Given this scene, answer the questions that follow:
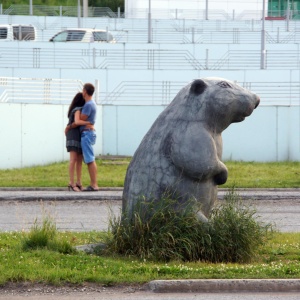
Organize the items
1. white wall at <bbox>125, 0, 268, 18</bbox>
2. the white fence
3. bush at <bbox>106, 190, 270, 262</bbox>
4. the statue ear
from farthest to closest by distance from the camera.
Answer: white wall at <bbox>125, 0, 268, 18</bbox>
the white fence
the statue ear
bush at <bbox>106, 190, 270, 262</bbox>

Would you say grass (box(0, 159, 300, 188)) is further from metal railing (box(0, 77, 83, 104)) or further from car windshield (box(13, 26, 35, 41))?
car windshield (box(13, 26, 35, 41))

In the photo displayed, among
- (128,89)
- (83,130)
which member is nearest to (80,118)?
(83,130)

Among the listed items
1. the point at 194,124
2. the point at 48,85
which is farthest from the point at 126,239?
the point at 48,85

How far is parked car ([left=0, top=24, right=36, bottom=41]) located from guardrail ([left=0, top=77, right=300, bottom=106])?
13020 millimetres

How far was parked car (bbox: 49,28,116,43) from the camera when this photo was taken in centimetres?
4750

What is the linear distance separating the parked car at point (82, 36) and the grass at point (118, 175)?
2143cm

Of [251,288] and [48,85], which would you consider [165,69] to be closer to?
[48,85]

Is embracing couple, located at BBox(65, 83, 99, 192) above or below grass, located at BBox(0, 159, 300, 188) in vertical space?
above

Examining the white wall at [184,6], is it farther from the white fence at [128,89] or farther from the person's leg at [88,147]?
the person's leg at [88,147]

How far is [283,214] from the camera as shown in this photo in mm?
16250

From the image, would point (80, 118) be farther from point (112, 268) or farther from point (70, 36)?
point (70, 36)

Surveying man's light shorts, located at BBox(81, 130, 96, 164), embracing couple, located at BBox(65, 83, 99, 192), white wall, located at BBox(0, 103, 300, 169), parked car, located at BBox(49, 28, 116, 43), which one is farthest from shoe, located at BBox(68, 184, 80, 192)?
parked car, located at BBox(49, 28, 116, 43)

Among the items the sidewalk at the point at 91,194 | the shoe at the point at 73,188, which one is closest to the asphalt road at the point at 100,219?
the sidewalk at the point at 91,194

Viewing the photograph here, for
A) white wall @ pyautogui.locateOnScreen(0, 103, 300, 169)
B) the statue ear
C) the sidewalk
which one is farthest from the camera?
white wall @ pyautogui.locateOnScreen(0, 103, 300, 169)
